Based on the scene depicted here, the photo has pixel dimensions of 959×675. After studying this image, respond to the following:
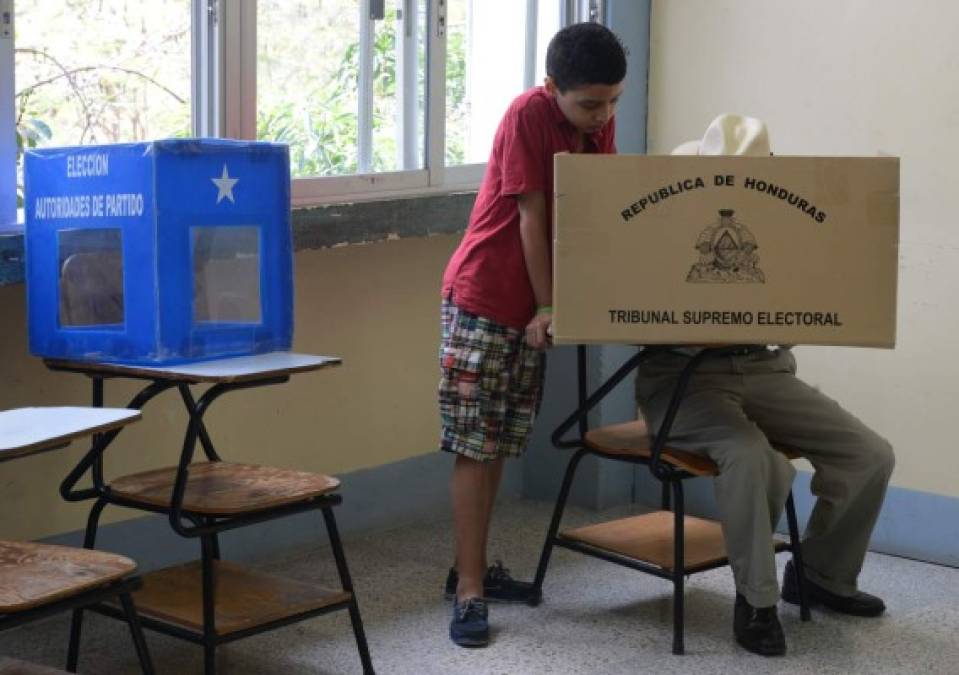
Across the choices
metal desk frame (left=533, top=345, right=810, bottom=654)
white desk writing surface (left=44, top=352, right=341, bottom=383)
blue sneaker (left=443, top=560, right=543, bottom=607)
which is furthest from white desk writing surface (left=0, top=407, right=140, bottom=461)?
blue sneaker (left=443, top=560, right=543, bottom=607)

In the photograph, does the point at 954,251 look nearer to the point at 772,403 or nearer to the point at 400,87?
the point at 772,403

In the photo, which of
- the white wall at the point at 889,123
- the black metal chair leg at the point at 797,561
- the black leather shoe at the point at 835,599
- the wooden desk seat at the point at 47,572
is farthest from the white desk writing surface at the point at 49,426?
the white wall at the point at 889,123

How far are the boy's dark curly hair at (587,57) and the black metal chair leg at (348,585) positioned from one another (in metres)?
1.01

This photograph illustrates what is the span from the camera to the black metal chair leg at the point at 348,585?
2906 mm

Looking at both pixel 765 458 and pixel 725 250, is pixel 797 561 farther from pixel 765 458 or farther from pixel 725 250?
pixel 725 250

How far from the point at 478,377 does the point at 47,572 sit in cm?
125

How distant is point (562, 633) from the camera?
3354mm

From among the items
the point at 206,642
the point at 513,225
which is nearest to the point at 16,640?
the point at 206,642

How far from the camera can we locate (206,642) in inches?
106

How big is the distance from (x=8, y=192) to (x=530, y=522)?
6.06 feet

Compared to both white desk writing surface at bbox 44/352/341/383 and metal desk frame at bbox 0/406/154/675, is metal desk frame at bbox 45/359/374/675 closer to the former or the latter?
white desk writing surface at bbox 44/352/341/383

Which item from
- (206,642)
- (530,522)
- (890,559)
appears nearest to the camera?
(206,642)

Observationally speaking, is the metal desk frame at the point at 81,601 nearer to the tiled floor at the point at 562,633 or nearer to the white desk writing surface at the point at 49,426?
the white desk writing surface at the point at 49,426

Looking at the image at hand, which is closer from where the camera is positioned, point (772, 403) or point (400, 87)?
point (772, 403)
